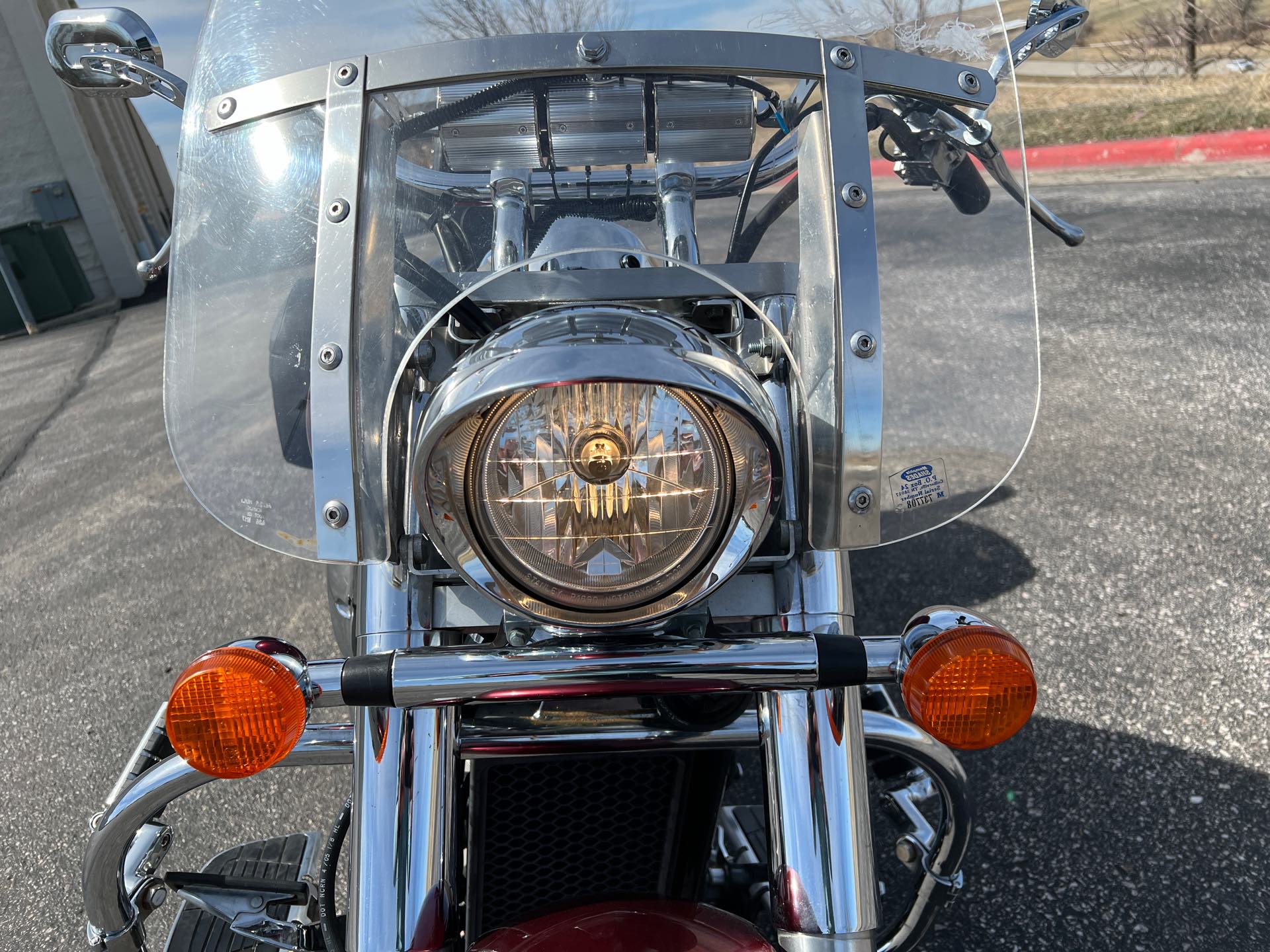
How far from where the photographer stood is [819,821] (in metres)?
1.22

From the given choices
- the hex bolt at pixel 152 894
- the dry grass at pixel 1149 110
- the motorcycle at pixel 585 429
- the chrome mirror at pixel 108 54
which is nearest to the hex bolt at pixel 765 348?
the motorcycle at pixel 585 429

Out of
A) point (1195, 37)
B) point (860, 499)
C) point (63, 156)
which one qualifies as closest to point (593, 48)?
point (860, 499)

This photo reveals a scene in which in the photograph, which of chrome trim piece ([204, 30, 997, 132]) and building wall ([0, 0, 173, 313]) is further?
building wall ([0, 0, 173, 313])

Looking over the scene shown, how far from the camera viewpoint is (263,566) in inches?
157

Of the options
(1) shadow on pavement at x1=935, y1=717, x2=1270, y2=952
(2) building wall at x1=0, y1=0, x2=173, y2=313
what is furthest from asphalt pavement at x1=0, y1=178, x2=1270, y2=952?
(2) building wall at x1=0, y1=0, x2=173, y2=313

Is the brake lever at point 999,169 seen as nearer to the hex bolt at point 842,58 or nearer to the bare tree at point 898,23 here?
the bare tree at point 898,23

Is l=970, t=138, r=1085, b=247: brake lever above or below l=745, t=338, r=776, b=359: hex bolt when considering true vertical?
above

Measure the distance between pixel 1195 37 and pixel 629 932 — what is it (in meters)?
15.1

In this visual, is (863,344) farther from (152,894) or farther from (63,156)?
(63,156)

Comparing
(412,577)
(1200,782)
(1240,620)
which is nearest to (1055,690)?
(1200,782)

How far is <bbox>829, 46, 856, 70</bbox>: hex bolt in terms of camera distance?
50.5 inches

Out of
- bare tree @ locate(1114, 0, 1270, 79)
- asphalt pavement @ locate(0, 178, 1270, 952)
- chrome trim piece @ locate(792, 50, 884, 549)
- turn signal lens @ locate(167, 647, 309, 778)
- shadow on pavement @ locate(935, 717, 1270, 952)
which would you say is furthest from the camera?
bare tree @ locate(1114, 0, 1270, 79)

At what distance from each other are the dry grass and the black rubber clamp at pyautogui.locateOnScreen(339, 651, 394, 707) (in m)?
10.2

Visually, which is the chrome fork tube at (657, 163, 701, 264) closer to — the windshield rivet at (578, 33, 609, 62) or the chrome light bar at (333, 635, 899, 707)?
the windshield rivet at (578, 33, 609, 62)
